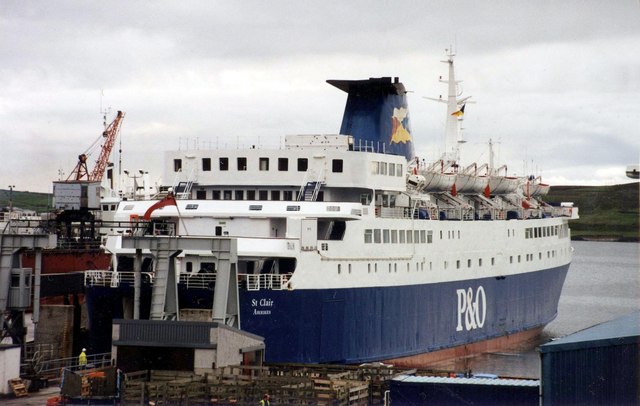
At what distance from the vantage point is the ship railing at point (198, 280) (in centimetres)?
4153

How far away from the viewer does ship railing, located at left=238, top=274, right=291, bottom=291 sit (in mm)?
40959

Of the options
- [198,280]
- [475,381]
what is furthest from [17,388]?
[475,381]

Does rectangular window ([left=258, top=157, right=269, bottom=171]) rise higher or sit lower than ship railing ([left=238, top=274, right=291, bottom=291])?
higher

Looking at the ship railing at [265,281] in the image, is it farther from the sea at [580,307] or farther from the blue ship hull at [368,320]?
the sea at [580,307]

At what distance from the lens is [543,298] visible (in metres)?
67.9

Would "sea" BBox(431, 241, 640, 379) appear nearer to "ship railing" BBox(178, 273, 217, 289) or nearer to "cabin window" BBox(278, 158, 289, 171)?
"ship railing" BBox(178, 273, 217, 289)

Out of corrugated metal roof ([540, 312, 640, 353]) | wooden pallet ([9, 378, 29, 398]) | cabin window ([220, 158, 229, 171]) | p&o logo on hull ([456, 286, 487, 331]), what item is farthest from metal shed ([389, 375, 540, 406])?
p&o logo on hull ([456, 286, 487, 331])

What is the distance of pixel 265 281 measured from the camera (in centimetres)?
4122

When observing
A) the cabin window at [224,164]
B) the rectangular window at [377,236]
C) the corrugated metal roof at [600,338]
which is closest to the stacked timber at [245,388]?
the corrugated metal roof at [600,338]

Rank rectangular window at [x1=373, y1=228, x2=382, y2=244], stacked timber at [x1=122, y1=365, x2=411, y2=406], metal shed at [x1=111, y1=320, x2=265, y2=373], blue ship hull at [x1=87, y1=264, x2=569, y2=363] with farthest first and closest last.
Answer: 1. rectangular window at [x1=373, y1=228, x2=382, y2=244]
2. blue ship hull at [x1=87, y1=264, x2=569, y2=363]
3. metal shed at [x1=111, y1=320, x2=265, y2=373]
4. stacked timber at [x1=122, y1=365, x2=411, y2=406]

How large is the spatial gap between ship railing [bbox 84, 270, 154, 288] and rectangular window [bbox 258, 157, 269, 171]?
6.93 m

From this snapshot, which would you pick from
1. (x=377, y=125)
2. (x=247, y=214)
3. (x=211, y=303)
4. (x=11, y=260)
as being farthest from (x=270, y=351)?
(x=377, y=125)

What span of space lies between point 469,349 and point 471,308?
202cm

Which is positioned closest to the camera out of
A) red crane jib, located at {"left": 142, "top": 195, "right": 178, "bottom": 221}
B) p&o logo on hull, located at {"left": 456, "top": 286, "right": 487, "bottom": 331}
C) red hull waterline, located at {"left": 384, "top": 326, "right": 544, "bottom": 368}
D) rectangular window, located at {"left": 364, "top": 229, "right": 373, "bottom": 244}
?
red crane jib, located at {"left": 142, "top": 195, "right": 178, "bottom": 221}
